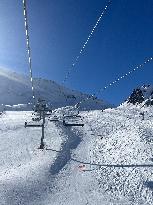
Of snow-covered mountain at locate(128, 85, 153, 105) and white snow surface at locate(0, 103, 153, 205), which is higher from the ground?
snow-covered mountain at locate(128, 85, 153, 105)

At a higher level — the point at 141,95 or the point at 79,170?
the point at 141,95

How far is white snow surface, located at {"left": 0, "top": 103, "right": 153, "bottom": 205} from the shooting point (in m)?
31.9

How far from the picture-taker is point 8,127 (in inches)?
3307

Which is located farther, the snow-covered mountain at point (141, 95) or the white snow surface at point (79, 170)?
the snow-covered mountain at point (141, 95)

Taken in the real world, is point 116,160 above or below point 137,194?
above

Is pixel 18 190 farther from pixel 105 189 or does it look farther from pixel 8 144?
pixel 8 144

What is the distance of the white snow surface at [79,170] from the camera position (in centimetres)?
3186

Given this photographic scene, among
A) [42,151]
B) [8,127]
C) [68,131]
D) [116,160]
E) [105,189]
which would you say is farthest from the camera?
[8,127]

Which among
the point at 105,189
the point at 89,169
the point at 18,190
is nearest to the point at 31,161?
the point at 89,169

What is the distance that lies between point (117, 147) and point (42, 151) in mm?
10537

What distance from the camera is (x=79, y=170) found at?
40250 millimetres

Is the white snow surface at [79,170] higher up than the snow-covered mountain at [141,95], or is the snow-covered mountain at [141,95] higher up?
the snow-covered mountain at [141,95]

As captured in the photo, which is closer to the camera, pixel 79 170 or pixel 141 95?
pixel 79 170

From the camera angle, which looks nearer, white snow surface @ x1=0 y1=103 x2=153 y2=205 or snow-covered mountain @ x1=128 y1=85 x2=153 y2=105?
white snow surface @ x1=0 y1=103 x2=153 y2=205
